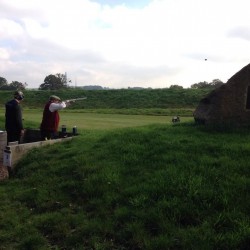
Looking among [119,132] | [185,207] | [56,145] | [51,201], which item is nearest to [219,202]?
[185,207]

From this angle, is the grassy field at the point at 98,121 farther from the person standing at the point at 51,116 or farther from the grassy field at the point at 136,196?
the grassy field at the point at 136,196

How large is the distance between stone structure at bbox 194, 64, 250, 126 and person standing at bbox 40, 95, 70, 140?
426 cm

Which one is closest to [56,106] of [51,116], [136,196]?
[51,116]

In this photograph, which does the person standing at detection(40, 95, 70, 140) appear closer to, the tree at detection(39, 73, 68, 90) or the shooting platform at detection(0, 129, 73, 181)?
the shooting platform at detection(0, 129, 73, 181)

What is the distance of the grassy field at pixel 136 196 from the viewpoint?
5.57 meters

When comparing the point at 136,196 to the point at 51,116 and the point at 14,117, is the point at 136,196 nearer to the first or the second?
the point at 51,116

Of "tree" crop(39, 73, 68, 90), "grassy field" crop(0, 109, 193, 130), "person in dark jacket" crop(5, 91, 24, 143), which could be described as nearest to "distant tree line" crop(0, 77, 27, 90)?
"tree" crop(39, 73, 68, 90)

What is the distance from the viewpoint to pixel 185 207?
6035mm

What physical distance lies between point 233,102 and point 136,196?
15.6ft

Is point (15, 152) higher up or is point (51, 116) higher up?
point (51, 116)

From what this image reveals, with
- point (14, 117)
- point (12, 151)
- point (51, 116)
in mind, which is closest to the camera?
point (12, 151)

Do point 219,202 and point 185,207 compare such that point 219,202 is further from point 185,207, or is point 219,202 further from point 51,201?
point 51,201

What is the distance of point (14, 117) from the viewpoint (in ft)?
36.9

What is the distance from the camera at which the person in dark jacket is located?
36.5ft
